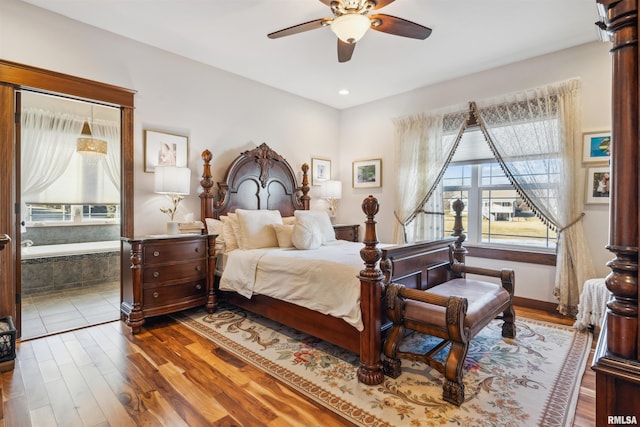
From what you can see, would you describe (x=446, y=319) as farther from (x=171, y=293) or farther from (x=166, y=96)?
(x=166, y=96)

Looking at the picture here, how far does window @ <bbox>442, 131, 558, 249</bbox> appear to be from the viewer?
3.79m

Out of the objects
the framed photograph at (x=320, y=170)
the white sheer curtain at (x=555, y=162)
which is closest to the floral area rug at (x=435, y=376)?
the white sheer curtain at (x=555, y=162)

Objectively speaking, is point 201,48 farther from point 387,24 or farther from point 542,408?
point 542,408

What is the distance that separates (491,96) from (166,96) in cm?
391

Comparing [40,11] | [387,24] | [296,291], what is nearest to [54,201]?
[40,11]

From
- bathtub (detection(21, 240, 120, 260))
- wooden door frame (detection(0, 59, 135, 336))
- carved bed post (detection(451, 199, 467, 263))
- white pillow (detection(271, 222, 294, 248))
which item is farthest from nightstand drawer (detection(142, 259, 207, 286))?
carved bed post (detection(451, 199, 467, 263))

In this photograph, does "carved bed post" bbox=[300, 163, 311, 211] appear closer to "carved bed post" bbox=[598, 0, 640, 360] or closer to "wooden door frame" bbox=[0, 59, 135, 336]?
"wooden door frame" bbox=[0, 59, 135, 336]

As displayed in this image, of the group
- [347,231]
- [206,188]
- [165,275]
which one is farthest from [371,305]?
[347,231]

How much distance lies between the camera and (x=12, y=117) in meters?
2.69

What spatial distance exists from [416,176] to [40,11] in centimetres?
441

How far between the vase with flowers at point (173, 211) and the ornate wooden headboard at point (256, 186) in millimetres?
300

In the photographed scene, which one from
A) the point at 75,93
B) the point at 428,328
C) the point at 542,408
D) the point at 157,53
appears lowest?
the point at 542,408

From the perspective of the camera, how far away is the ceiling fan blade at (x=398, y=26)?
7.62ft

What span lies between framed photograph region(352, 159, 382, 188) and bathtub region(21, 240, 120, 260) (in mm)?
4101
